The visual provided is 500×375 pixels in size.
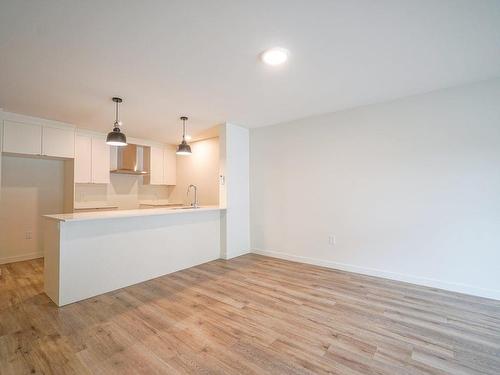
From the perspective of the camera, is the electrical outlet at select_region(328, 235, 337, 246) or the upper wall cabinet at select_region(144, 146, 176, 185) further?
the upper wall cabinet at select_region(144, 146, 176, 185)

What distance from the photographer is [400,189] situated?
320 centimetres

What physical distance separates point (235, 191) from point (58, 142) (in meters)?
3.19

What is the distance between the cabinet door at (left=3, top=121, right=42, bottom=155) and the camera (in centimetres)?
360


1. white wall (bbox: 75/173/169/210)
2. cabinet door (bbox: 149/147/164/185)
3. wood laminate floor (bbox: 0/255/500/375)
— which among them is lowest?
wood laminate floor (bbox: 0/255/500/375)

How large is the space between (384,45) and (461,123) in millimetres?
1646

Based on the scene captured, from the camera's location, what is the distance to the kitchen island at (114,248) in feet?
8.58

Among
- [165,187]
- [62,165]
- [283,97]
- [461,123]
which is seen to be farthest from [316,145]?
[62,165]

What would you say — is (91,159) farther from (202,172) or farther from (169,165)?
(202,172)

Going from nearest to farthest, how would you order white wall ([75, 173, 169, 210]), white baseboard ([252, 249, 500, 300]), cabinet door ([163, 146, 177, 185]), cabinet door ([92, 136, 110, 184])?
white baseboard ([252, 249, 500, 300]) → cabinet door ([92, 136, 110, 184]) → white wall ([75, 173, 169, 210]) → cabinet door ([163, 146, 177, 185])

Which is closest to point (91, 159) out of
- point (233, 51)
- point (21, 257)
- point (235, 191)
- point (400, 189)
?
point (21, 257)

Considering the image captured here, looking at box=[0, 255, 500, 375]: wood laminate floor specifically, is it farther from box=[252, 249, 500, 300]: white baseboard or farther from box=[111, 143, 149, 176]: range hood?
box=[111, 143, 149, 176]: range hood

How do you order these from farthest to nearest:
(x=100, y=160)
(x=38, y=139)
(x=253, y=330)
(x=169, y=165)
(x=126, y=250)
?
(x=169, y=165)
(x=100, y=160)
(x=38, y=139)
(x=126, y=250)
(x=253, y=330)

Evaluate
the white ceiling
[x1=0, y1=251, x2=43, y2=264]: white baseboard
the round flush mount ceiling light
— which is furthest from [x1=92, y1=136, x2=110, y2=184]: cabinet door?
the round flush mount ceiling light

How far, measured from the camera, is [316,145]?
396 cm
